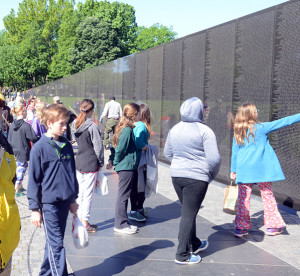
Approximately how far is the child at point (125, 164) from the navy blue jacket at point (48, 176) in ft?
6.18

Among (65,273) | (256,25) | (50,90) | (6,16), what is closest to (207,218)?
(65,273)

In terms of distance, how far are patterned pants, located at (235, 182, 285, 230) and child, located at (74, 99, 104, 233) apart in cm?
195

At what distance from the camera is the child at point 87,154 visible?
5863 millimetres

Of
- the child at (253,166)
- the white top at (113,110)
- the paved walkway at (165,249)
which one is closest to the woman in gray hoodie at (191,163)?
the paved walkway at (165,249)

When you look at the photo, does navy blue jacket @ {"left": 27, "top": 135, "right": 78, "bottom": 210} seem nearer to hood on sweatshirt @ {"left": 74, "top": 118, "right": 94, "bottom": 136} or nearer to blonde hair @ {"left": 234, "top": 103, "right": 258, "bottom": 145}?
hood on sweatshirt @ {"left": 74, "top": 118, "right": 94, "bottom": 136}

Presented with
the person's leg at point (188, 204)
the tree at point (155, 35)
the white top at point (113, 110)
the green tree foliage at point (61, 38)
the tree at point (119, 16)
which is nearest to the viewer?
the person's leg at point (188, 204)

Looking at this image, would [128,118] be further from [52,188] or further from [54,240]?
[54,240]

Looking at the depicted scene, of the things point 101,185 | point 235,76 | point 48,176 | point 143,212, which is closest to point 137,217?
point 143,212

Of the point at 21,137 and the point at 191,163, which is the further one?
the point at 21,137

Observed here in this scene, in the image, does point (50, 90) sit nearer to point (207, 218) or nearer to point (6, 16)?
point (207, 218)

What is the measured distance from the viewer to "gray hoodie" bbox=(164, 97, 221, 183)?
460 cm

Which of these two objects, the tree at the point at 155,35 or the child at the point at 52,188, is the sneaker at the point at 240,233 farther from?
the tree at the point at 155,35

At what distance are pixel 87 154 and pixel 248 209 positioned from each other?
2.26 m

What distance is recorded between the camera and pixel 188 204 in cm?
478
